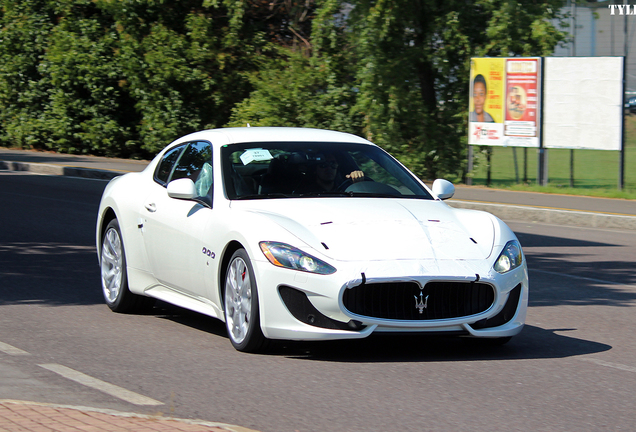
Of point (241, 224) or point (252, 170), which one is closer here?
point (241, 224)

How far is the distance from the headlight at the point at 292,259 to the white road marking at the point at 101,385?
119 cm

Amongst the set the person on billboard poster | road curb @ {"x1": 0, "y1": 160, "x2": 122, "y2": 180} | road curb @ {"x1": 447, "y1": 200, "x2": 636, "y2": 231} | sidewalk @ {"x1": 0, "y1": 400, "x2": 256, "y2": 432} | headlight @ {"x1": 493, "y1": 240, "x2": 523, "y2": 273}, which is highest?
the person on billboard poster

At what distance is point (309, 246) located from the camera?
575cm

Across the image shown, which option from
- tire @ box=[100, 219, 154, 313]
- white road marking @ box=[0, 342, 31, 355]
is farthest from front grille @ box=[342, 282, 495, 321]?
tire @ box=[100, 219, 154, 313]

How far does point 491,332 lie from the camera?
237 inches

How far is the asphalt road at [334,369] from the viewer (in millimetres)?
4781

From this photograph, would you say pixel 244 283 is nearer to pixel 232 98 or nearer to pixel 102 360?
pixel 102 360

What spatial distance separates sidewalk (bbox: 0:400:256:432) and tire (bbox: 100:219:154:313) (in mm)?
3009

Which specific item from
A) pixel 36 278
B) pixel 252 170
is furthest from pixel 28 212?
pixel 252 170

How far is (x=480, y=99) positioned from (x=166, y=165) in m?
13.6

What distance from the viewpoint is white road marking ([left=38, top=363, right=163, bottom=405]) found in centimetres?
493

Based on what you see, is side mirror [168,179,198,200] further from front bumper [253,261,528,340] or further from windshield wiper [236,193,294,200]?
front bumper [253,261,528,340]

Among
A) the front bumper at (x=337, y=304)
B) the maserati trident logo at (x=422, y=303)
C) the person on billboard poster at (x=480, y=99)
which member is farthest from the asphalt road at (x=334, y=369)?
the person on billboard poster at (x=480, y=99)

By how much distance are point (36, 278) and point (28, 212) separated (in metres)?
5.90
